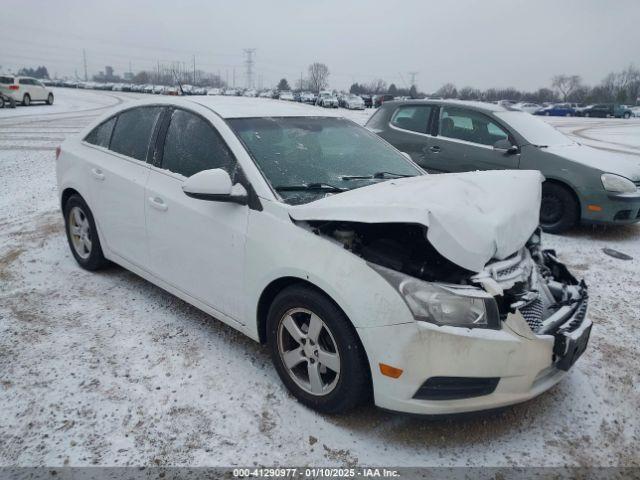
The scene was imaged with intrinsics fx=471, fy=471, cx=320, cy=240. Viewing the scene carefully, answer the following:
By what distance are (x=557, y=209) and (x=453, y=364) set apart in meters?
4.71

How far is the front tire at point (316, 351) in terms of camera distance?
92.8 inches

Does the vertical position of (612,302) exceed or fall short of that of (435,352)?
it falls short

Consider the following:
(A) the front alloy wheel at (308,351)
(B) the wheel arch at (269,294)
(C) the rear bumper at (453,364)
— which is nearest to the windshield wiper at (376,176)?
(B) the wheel arch at (269,294)

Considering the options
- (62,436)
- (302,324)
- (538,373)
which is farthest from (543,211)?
(62,436)

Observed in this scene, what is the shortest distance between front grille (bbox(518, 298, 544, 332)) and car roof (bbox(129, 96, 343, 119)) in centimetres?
214

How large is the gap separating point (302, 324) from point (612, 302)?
9.94 feet

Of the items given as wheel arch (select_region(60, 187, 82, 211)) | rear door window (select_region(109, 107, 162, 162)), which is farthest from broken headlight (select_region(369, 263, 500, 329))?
wheel arch (select_region(60, 187, 82, 211))

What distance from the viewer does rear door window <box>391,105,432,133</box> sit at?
708 cm

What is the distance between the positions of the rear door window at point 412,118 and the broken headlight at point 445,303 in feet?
17.1

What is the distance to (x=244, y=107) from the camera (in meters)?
3.53

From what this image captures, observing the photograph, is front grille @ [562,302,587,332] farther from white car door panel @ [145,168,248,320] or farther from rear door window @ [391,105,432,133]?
rear door window @ [391,105,432,133]

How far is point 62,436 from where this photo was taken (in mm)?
2426

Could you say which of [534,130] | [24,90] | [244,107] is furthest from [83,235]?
[24,90]

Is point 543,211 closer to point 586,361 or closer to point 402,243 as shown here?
point 586,361
